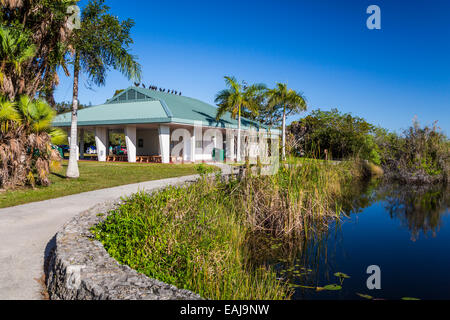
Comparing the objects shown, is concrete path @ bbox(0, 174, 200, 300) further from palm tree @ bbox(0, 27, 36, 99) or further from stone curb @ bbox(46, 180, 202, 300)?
palm tree @ bbox(0, 27, 36, 99)

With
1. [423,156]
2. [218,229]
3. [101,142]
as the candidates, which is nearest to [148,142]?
[101,142]

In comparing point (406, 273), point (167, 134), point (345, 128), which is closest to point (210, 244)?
point (406, 273)

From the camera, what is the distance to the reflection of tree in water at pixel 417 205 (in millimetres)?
9320

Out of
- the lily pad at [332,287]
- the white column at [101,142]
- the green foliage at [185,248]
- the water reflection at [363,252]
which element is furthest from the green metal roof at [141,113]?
the lily pad at [332,287]

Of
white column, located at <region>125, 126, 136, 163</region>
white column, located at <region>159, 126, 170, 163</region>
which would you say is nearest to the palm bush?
white column, located at <region>159, 126, 170, 163</region>

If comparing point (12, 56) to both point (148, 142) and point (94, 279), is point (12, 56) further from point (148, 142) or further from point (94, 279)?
point (148, 142)

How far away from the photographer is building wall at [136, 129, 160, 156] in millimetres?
28859

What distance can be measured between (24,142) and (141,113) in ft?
43.9

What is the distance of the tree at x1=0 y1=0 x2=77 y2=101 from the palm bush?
773 mm

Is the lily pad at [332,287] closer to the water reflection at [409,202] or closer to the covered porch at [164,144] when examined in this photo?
the water reflection at [409,202]

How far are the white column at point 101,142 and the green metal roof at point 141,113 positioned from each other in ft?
4.36
